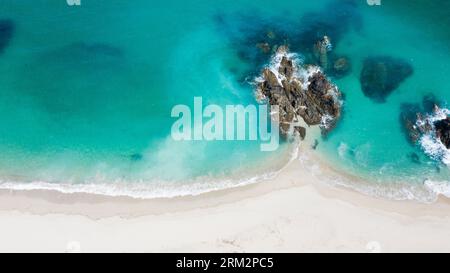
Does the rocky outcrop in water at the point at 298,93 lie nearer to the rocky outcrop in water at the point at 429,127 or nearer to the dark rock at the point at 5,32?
the rocky outcrop in water at the point at 429,127

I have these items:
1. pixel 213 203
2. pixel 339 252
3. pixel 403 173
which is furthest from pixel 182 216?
pixel 403 173

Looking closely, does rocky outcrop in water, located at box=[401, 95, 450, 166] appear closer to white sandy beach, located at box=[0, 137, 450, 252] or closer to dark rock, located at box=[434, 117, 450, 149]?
dark rock, located at box=[434, 117, 450, 149]

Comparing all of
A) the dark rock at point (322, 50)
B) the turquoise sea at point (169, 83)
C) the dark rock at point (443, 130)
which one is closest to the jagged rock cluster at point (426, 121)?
the dark rock at point (443, 130)

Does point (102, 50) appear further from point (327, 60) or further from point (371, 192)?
point (371, 192)

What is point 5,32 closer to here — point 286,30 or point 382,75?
point 286,30

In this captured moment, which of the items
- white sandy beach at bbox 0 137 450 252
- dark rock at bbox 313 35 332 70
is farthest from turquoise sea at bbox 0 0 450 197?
white sandy beach at bbox 0 137 450 252

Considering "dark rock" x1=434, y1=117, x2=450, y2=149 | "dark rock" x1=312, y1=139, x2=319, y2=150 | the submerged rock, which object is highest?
the submerged rock
